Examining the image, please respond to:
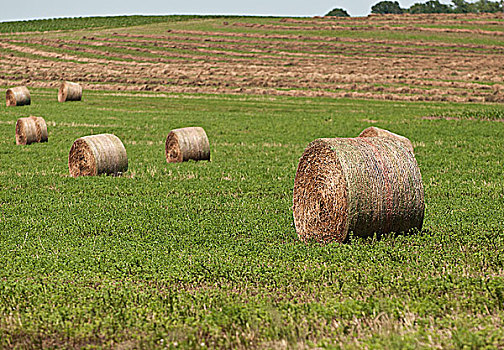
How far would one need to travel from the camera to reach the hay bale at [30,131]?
66.8 ft

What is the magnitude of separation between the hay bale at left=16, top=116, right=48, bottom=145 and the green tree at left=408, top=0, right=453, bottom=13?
13612cm

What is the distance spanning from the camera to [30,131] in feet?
67.2

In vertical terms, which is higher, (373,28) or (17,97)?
(373,28)

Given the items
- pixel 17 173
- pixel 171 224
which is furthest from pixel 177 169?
pixel 171 224

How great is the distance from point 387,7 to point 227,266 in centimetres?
16296

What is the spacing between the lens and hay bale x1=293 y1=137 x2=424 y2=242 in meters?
8.16

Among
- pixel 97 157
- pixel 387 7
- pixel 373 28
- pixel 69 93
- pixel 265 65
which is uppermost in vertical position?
pixel 387 7

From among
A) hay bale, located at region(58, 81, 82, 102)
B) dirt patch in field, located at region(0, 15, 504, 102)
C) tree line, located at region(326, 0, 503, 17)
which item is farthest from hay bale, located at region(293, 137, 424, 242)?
tree line, located at region(326, 0, 503, 17)

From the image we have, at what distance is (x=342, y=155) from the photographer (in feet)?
27.6

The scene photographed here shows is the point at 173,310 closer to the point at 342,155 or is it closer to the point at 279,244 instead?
the point at 279,244

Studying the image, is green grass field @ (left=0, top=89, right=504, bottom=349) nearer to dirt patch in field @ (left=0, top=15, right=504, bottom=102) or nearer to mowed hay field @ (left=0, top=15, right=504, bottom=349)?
mowed hay field @ (left=0, top=15, right=504, bottom=349)

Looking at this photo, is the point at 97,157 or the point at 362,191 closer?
the point at 362,191

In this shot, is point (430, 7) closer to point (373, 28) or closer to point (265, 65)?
point (373, 28)

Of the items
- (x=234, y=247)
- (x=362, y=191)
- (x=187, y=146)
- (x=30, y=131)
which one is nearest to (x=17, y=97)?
(x=30, y=131)
